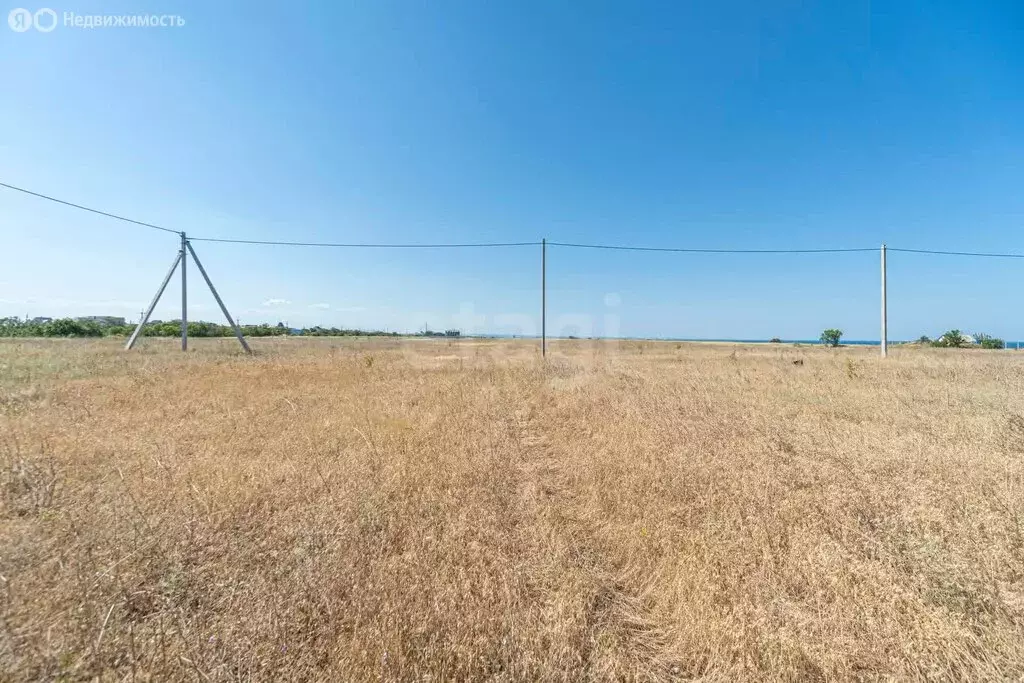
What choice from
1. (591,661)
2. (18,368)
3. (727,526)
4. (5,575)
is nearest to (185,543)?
(5,575)

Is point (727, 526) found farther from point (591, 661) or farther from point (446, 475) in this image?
point (446, 475)

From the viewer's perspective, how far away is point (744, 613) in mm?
2209

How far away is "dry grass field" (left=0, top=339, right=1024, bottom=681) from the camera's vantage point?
1.92m

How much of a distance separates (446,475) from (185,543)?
227cm

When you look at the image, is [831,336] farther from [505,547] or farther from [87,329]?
[87,329]

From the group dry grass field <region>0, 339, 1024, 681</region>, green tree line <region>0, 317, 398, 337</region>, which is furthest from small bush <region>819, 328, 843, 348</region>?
green tree line <region>0, 317, 398, 337</region>


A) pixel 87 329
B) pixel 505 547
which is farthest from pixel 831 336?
pixel 87 329

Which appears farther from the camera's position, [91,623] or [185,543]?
[185,543]

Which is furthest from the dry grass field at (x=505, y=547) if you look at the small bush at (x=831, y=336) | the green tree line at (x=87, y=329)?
the small bush at (x=831, y=336)

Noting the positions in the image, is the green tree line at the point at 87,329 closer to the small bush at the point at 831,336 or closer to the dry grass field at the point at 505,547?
the dry grass field at the point at 505,547

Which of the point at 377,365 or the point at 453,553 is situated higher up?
the point at 377,365

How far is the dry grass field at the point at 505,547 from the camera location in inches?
75.7

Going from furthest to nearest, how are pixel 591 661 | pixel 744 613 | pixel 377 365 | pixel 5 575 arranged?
pixel 377 365 → pixel 5 575 → pixel 744 613 → pixel 591 661

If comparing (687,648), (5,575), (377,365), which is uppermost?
Result: (377,365)
